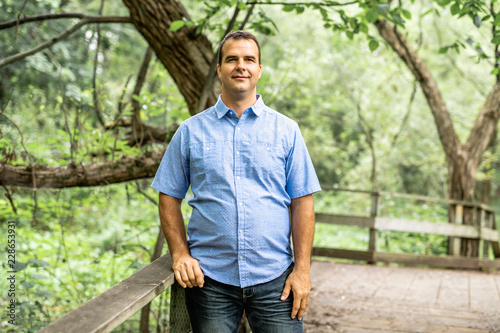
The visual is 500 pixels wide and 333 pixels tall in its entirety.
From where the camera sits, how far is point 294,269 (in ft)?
5.95

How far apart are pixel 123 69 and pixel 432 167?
10705 mm

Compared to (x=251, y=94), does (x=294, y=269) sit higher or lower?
lower

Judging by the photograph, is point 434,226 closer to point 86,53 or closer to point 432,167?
point 432,167

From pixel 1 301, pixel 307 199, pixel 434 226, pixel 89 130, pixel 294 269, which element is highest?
pixel 89 130

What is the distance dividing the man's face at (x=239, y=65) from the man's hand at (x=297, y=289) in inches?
32.1

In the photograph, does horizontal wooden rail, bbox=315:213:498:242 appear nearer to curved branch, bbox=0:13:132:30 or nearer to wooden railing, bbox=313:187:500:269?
wooden railing, bbox=313:187:500:269

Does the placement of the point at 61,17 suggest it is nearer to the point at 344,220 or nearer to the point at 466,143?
the point at 344,220

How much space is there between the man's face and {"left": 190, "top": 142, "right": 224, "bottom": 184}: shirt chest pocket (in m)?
0.26

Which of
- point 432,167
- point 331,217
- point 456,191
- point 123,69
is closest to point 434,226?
point 456,191

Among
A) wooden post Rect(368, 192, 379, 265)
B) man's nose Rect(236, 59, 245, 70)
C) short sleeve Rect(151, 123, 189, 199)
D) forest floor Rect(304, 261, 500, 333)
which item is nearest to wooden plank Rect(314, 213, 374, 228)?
wooden post Rect(368, 192, 379, 265)

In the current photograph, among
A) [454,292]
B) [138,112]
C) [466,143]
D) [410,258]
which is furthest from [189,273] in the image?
[466,143]

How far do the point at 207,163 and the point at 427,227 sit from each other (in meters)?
5.91

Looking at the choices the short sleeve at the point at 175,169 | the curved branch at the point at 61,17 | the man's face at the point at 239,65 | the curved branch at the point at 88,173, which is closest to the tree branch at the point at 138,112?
the curved branch at the point at 88,173

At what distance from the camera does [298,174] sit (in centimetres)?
185
